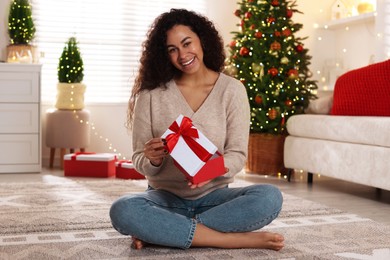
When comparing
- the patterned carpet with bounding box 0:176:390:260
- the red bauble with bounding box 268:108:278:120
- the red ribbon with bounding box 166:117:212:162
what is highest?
the red ribbon with bounding box 166:117:212:162

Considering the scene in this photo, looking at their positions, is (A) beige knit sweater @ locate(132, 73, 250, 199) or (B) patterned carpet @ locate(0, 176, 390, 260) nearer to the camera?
(B) patterned carpet @ locate(0, 176, 390, 260)

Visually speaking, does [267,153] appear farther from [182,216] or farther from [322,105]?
[182,216]

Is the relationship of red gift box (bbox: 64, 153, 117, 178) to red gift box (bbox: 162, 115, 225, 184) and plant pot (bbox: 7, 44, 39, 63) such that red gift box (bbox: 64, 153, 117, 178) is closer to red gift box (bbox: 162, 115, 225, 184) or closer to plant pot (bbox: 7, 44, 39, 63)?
plant pot (bbox: 7, 44, 39, 63)

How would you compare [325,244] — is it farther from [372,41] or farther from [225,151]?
[372,41]

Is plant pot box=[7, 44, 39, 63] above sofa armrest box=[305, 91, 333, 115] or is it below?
above

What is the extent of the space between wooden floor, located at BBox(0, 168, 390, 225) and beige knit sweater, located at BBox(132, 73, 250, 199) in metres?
0.98

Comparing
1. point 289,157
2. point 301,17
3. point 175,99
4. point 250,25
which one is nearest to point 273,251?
point 175,99

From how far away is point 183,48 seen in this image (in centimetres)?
203

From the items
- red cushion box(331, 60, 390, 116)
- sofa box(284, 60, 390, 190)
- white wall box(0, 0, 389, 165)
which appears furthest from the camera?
white wall box(0, 0, 389, 165)

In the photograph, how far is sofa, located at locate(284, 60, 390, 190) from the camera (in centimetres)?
312

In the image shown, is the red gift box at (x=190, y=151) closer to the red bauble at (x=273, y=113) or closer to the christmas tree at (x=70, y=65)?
the red bauble at (x=273, y=113)

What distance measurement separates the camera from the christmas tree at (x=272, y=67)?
14.0 ft

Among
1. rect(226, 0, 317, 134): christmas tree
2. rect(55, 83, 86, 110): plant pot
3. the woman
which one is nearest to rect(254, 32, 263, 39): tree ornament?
rect(226, 0, 317, 134): christmas tree

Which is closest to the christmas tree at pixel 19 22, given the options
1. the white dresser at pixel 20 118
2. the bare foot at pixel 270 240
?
the white dresser at pixel 20 118
